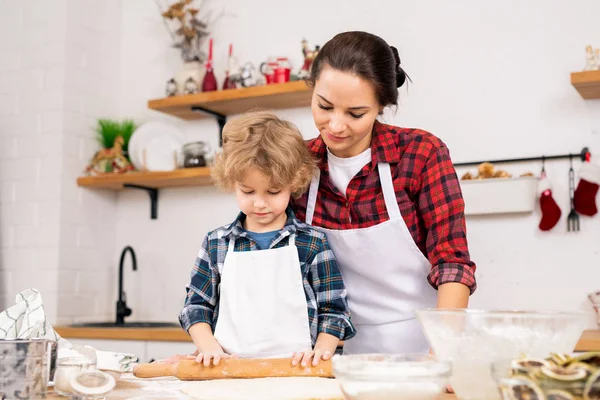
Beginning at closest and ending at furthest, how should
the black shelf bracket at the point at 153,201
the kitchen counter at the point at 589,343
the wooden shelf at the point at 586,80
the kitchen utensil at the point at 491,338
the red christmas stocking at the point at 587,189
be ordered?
the kitchen utensil at the point at 491,338 < the kitchen counter at the point at 589,343 < the wooden shelf at the point at 586,80 < the red christmas stocking at the point at 587,189 < the black shelf bracket at the point at 153,201

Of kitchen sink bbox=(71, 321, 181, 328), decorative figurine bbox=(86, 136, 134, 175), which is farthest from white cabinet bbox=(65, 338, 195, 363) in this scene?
decorative figurine bbox=(86, 136, 134, 175)

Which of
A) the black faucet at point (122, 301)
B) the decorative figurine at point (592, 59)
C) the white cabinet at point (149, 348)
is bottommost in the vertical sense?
the white cabinet at point (149, 348)

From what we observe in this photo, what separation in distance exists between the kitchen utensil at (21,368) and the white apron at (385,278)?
2.60 feet

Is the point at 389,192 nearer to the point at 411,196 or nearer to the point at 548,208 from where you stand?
the point at 411,196

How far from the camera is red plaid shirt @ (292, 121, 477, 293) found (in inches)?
59.1

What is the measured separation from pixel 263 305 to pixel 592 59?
1685 mm

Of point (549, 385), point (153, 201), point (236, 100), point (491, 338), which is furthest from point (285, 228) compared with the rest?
point (153, 201)

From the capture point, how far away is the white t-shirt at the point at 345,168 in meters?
1.64

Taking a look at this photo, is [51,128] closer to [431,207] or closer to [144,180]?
[144,180]

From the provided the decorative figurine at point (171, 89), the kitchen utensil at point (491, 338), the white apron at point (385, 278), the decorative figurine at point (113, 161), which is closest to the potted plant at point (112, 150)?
the decorative figurine at point (113, 161)

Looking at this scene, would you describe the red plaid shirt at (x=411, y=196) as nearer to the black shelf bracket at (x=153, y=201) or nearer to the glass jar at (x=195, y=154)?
the glass jar at (x=195, y=154)

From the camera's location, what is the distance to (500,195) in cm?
269

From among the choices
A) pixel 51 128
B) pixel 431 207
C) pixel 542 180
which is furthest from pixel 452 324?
pixel 51 128

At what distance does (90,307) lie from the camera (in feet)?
11.4
